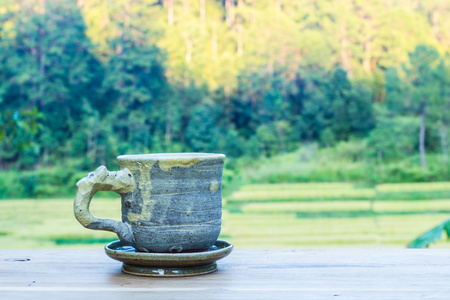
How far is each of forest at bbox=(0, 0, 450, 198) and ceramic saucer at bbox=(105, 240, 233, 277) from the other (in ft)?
12.5

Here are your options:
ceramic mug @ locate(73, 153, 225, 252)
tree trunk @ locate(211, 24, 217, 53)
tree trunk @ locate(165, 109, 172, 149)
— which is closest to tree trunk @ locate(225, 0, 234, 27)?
tree trunk @ locate(211, 24, 217, 53)

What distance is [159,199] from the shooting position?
0.56m

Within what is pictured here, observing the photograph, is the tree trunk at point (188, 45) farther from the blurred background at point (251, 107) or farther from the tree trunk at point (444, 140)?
the tree trunk at point (444, 140)

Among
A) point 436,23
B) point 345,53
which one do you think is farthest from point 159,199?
point 436,23

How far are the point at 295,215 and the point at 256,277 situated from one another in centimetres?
395

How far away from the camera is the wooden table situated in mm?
510

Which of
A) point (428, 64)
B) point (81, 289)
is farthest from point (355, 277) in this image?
point (428, 64)

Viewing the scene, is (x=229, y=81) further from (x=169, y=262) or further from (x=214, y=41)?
(x=169, y=262)

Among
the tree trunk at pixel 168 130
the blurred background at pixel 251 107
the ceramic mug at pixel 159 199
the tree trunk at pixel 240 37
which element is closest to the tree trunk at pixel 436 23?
the blurred background at pixel 251 107

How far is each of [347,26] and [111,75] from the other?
203 centimetres

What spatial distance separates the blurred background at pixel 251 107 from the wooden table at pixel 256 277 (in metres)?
3.65

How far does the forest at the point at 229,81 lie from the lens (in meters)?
4.44

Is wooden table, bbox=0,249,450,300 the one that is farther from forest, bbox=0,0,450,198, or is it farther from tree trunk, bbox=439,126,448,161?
tree trunk, bbox=439,126,448,161

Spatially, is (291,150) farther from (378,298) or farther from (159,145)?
(378,298)
